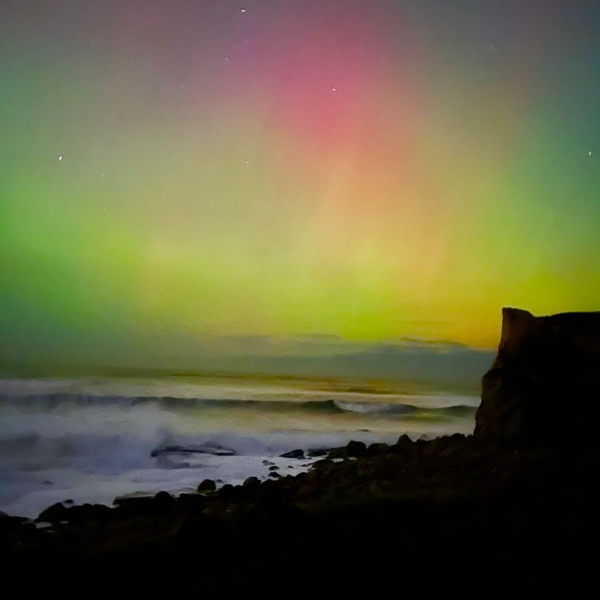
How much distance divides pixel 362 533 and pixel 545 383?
4.46 feet

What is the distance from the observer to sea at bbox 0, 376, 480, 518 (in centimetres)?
242

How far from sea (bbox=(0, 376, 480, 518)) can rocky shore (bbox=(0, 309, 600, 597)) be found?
162mm

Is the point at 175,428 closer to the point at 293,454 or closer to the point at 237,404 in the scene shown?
the point at 237,404

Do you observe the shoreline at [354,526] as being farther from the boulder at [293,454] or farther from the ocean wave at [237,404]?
the ocean wave at [237,404]

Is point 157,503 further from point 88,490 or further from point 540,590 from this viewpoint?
point 540,590

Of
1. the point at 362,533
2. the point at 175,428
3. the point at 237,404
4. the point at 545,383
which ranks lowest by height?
the point at 362,533

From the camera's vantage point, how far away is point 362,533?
189 cm

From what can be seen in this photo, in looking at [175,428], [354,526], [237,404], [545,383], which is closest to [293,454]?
[237,404]

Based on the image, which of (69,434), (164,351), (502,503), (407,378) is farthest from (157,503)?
(407,378)

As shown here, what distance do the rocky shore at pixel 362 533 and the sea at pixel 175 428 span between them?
16 centimetres

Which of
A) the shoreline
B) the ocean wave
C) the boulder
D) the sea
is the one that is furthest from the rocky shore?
the ocean wave

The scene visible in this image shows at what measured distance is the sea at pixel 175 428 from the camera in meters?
2.42

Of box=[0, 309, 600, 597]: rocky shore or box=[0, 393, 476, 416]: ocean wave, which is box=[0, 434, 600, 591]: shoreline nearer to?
box=[0, 309, 600, 597]: rocky shore

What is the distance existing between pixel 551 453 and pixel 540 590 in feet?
2.87
